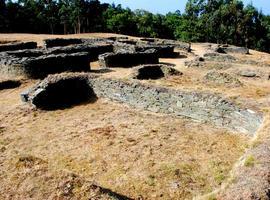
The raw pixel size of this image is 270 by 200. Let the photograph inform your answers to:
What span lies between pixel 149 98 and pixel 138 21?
49.6 meters

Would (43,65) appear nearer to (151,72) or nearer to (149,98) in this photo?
(151,72)

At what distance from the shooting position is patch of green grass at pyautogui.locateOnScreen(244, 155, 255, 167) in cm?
711

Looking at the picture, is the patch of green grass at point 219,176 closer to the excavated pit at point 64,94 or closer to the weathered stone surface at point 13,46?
the excavated pit at point 64,94

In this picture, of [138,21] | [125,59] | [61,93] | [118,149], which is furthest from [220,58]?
[138,21]

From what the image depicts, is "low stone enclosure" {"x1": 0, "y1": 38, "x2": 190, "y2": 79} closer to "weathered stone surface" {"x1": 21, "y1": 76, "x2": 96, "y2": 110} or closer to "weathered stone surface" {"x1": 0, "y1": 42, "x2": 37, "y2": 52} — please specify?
"weathered stone surface" {"x1": 21, "y1": 76, "x2": 96, "y2": 110}

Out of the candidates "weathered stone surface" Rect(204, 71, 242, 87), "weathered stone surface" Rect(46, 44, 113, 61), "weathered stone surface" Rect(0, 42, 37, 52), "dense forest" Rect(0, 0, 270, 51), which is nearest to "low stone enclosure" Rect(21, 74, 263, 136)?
"weathered stone surface" Rect(204, 71, 242, 87)

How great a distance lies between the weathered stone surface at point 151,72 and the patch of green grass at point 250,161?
9.55m

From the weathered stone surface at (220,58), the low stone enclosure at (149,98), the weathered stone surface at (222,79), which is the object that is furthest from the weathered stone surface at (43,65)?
the weathered stone surface at (220,58)

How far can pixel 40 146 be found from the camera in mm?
11430

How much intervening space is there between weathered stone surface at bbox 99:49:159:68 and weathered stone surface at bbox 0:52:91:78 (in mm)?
1404

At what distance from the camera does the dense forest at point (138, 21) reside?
183ft

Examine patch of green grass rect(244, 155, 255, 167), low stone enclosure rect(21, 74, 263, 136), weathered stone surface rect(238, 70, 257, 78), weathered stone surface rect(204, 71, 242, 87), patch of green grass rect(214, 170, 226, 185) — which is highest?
weathered stone surface rect(204, 71, 242, 87)

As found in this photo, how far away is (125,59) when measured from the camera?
21672 mm

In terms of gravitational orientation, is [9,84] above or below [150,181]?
above
